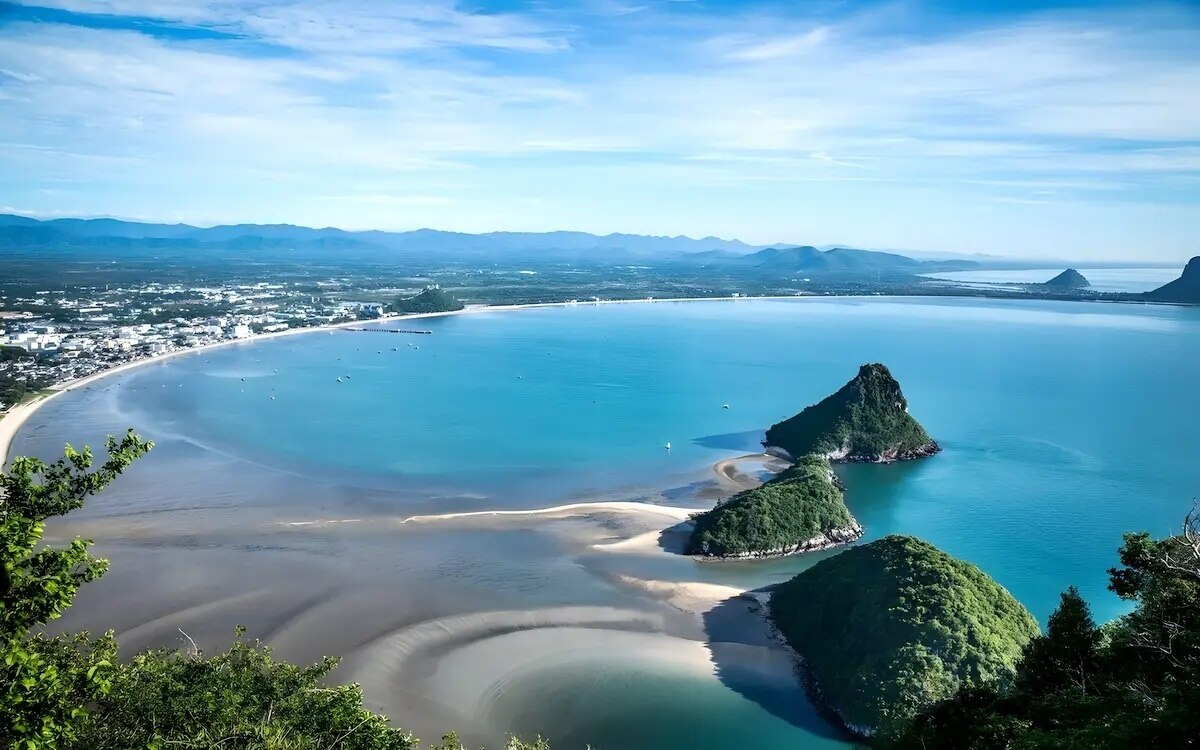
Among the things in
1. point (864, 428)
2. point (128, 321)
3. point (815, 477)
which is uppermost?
point (128, 321)

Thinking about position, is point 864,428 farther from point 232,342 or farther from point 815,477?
point 232,342

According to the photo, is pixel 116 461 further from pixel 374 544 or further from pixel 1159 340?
pixel 1159 340

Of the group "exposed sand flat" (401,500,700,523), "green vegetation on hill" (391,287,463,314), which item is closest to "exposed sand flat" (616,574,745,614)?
"exposed sand flat" (401,500,700,523)

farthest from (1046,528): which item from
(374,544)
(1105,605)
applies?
(374,544)

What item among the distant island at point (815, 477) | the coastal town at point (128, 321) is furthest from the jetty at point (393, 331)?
the distant island at point (815, 477)

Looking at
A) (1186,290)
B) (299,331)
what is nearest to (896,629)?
(299,331)

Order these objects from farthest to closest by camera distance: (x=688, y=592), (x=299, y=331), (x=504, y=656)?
(x=299, y=331) < (x=688, y=592) < (x=504, y=656)
